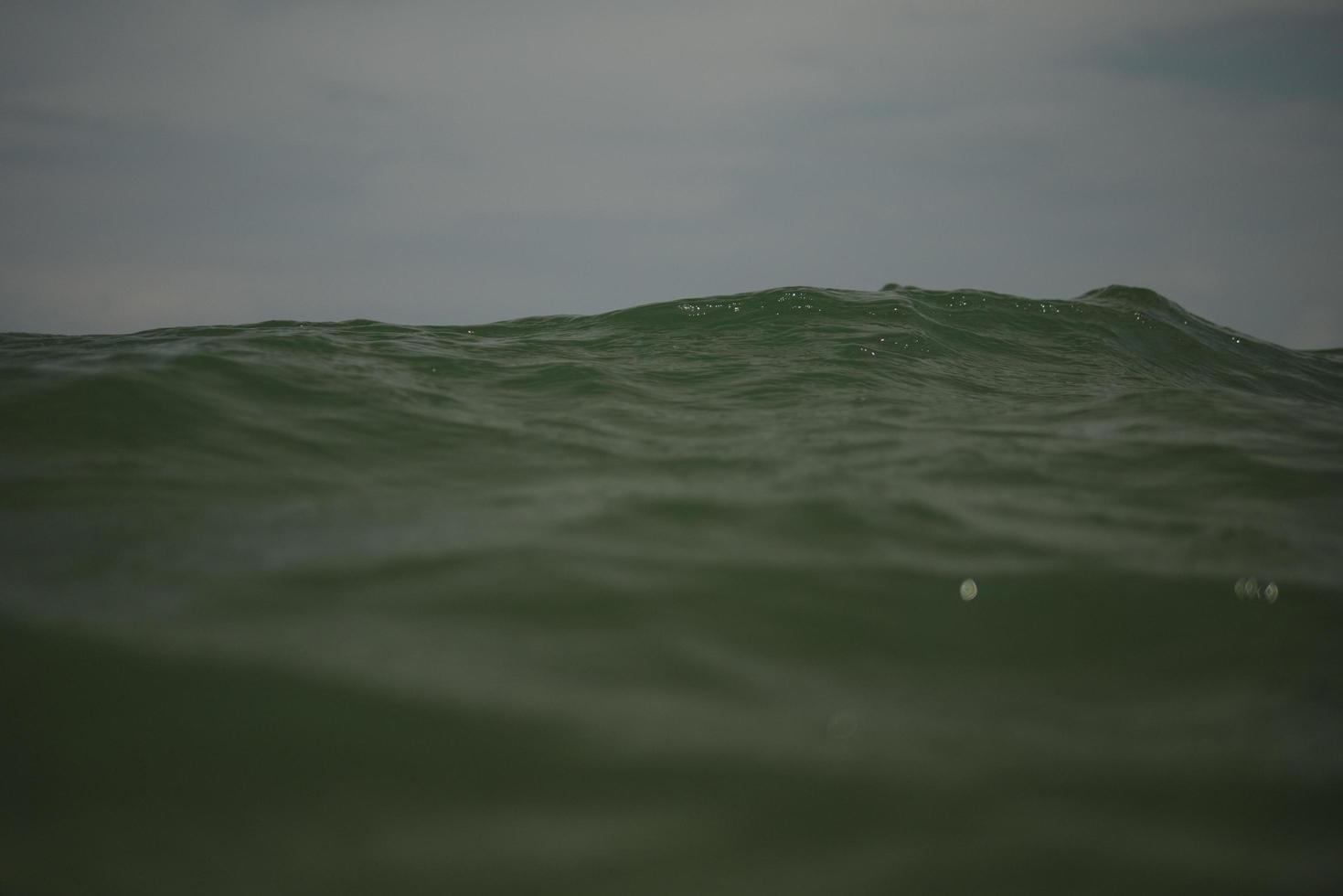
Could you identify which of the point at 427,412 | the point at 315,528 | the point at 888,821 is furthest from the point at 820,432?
the point at 888,821

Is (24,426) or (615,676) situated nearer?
(615,676)

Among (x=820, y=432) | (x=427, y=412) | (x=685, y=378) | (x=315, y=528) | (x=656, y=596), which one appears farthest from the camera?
(x=685, y=378)

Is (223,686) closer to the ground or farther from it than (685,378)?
closer to the ground

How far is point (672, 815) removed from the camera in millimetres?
1529

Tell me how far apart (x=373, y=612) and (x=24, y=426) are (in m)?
2.70

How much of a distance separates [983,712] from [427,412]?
3625 mm

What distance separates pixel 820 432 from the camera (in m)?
4.39

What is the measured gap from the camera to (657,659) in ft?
6.58

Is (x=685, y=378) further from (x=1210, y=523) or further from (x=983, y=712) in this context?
(x=983, y=712)

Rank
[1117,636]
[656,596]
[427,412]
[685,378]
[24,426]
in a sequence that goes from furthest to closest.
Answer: [685,378] → [427,412] → [24,426] → [656,596] → [1117,636]

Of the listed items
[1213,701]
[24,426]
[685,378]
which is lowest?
[1213,701]

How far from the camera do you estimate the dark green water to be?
148 centimetres

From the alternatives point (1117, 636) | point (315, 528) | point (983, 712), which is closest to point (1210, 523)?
point (1117, 636)

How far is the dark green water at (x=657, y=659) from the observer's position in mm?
1482
